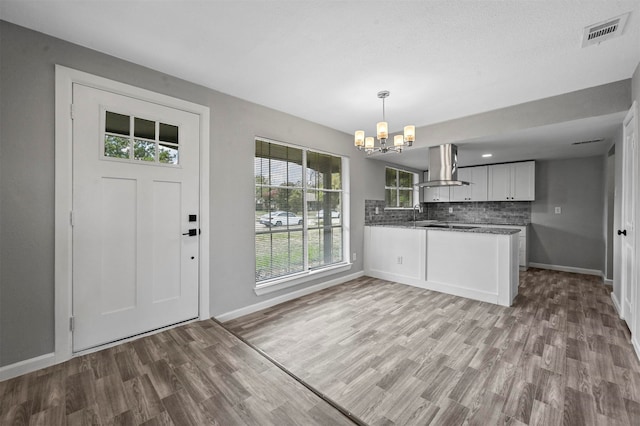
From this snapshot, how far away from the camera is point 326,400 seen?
5.66 ft

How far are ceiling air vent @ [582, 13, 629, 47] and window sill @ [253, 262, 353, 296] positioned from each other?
3653mm

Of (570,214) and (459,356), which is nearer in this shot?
(459,356)

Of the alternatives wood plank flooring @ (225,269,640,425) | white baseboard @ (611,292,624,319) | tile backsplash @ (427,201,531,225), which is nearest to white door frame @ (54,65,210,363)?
wood plank flooring @ (225,269,640,425)

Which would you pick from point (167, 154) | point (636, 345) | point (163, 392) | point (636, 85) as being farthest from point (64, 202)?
point (636, 85)

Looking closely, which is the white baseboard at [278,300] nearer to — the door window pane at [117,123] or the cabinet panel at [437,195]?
the door window pane at [117,123]

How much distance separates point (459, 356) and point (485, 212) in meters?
5.09

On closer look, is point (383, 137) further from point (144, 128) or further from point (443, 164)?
point (144, 128)

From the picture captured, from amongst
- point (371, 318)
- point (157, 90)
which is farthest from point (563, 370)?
point (157, 90)

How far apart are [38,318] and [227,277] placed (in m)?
1.49

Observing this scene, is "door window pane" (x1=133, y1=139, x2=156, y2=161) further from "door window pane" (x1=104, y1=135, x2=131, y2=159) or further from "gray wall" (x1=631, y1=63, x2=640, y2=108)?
"gray wall" (x1=631, y1=63, x2=640, y2=108)

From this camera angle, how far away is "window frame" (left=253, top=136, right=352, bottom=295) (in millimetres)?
3463

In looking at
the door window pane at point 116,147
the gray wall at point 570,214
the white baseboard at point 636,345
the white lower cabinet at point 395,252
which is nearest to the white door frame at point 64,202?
the door window pane at point 116,147

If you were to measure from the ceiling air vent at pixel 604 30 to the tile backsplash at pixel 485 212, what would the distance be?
446 centimetres

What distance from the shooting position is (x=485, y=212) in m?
6.34
